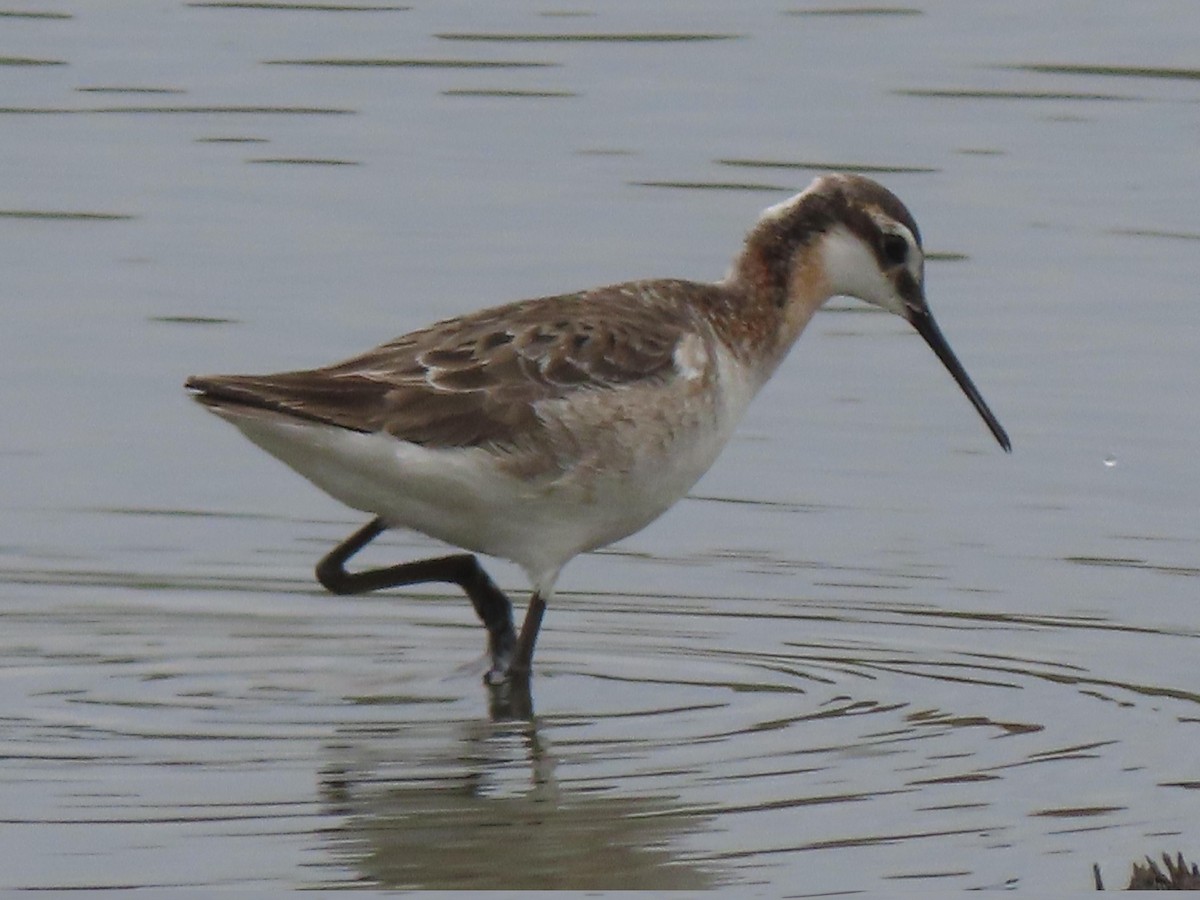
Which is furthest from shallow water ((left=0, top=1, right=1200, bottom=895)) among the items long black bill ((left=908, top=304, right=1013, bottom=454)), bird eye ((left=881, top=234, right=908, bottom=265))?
bird eye ((left=881, top=234, right=908, bottom=265))

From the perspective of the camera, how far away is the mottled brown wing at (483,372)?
1104 centimetres

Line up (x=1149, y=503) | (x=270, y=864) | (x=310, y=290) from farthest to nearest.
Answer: (x=310, y=290) → (x=1149, y=503) → (x=270, y=864)

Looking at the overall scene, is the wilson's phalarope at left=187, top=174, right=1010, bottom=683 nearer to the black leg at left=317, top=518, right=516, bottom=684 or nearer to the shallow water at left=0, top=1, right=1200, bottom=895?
the black leg at left=317, top=518, right=516, bottom=684

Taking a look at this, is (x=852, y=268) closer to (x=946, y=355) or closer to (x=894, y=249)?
(x=894, y=249)

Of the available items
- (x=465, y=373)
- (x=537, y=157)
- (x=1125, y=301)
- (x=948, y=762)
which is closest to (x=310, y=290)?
(x=537, y=157)

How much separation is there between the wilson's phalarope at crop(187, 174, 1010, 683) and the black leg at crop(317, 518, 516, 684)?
1 cm

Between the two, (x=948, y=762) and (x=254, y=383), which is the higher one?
(x=254, y=383)

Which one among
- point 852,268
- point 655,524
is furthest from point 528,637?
point 655,524

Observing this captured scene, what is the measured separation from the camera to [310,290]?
53.8ft

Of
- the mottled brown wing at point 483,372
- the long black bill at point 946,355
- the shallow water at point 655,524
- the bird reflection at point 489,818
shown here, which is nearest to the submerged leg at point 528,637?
the shallow water at point 655,524

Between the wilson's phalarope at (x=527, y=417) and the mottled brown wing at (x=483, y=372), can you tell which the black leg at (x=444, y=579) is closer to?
the wilson's phalarope at (x=527, y=417)

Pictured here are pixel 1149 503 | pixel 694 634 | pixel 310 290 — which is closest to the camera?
pixel 694 634

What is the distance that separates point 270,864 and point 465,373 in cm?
230

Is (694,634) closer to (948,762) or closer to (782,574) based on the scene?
(782,574)
